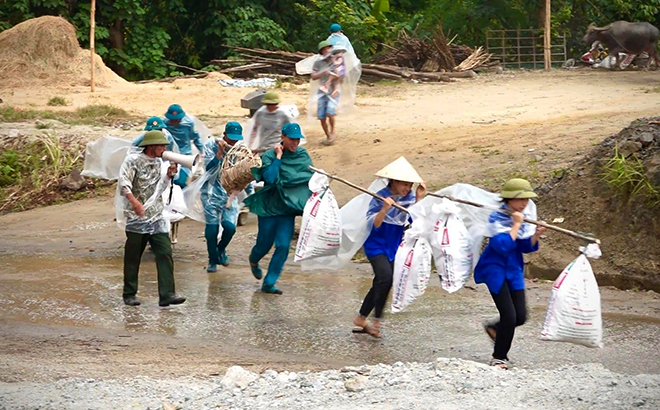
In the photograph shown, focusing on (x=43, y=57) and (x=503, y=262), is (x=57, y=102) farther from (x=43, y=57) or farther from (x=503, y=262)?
(x=503, y=262)

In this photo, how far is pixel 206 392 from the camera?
6047 mm

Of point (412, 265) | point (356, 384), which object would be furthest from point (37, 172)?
point (356, 384)

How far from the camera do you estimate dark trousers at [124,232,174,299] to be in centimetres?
845

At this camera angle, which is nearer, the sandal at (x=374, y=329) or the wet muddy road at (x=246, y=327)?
the wet muddy road at (x=246, y=327)

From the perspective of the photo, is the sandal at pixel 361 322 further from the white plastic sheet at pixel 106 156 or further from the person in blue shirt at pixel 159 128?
the white plastic sheet at pixel 106 156

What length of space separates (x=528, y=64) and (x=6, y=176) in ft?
46.8

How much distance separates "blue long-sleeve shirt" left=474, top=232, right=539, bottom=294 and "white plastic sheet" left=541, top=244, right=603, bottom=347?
1.26 feet

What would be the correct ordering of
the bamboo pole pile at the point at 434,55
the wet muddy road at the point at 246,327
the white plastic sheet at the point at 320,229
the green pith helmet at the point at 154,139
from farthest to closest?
the bamboo pole pile at the point at 434,55, the green pith helmet at the point at 154,139, the white plastic sheet at the point at 320,229, the wet muddy road at the point at 246,327

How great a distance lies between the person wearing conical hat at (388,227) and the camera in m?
7.24

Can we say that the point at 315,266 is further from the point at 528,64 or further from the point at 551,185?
the point at 528,64

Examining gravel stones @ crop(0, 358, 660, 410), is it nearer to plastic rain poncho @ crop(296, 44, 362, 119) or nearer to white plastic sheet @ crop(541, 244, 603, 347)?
white plastic sheet @ crop(541, 244, 603, 347)

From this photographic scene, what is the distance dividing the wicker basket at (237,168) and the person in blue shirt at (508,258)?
2967 millimetres

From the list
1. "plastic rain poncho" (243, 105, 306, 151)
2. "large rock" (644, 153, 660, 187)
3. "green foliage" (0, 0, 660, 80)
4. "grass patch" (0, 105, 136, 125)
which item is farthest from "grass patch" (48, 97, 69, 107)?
"large rock" (644, 153, 660, 187)

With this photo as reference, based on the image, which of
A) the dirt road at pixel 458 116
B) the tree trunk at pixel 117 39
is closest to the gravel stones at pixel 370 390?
the dirt road at pixel 458 116
